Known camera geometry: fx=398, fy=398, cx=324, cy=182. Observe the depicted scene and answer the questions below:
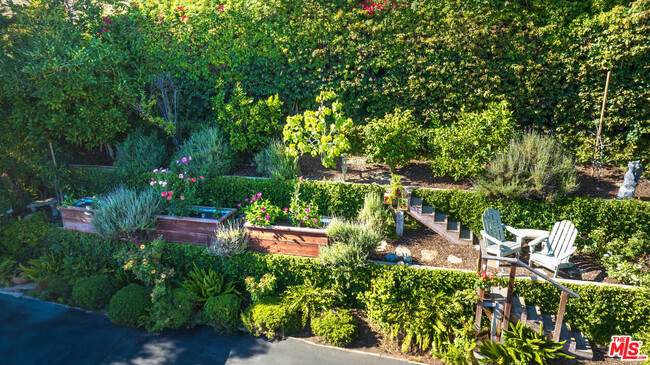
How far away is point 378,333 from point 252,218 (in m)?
3.09

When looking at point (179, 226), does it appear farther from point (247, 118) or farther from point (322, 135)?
point (322, 135)

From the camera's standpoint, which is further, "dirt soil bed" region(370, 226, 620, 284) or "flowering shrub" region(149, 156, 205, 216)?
"flowering shrub" region(149, 156, 205, 216)

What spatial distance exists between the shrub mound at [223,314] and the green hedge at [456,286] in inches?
26.2

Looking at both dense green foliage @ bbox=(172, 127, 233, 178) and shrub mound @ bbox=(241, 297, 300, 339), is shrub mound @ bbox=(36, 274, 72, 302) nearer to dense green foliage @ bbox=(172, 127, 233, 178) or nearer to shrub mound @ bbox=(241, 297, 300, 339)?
dense green foliage @ bbox=(172, 127, 233, 178)

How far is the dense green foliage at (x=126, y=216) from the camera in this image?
25.2ft

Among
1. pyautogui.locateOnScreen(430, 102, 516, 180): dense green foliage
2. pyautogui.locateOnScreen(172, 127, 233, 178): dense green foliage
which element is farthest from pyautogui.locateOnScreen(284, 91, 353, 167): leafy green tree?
pyautogui.locateOnScreen(430, 102, 516, 180): dense green foliage

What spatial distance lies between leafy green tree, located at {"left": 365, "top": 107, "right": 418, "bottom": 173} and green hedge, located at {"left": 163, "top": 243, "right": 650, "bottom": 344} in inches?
132

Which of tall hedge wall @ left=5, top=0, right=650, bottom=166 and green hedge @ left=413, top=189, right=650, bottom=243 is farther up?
tall hedge wall @ left=5, top=0, right=650, bottom=166

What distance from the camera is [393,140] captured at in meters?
9.22

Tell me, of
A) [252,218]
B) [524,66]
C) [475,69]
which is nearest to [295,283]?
[252,218]

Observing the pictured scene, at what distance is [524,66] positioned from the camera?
368 inches

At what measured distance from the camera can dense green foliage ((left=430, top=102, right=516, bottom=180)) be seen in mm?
8586

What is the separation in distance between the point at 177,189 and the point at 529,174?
7.32m

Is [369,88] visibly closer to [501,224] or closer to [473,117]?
[473,117]
